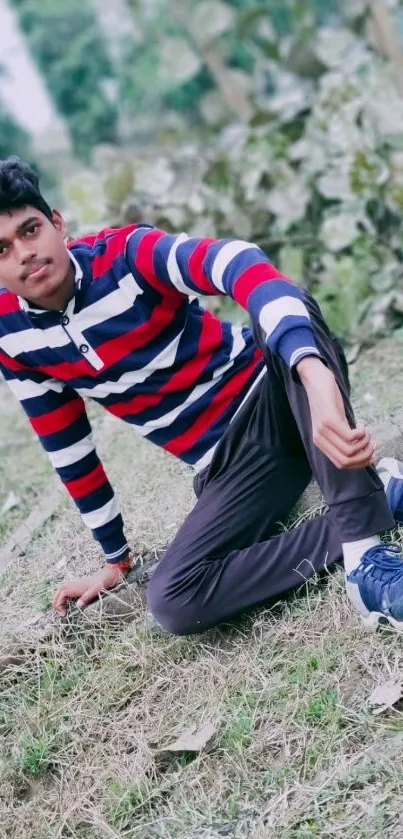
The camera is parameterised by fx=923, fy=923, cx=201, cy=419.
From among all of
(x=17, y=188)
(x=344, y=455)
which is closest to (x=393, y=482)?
(x=344, y=455)

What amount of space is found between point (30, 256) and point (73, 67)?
53.8 ft

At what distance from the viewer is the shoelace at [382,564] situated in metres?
1.58

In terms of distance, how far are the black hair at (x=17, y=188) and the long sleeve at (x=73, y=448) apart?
381 mm

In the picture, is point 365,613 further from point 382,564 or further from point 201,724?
point 201,724

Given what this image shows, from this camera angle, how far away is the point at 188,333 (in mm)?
1944

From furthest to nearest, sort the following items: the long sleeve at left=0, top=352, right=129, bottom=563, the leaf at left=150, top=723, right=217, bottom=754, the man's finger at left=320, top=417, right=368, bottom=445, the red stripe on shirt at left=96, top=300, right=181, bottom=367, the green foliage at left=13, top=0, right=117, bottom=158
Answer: the green foliage at left=13, top=0, right=117, bottom=158 → the long sleeve at left=0, top=352, right=129, bottom=563 → the red stripe on shirt at left=96, top=300, right=181, bottom=367 → the leaf at left=150, top=723, right=217, bottom=754 → the man's finger at left=320, top=417, right=368, bottom=445

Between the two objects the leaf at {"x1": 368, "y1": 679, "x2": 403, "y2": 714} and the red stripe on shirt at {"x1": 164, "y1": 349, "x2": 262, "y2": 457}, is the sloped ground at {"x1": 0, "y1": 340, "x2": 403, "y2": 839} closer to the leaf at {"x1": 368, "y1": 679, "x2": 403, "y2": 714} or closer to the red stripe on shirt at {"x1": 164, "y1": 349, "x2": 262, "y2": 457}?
the leaf at {"x1": 368, "y1": 679, "x2": 403, "y2": 714}

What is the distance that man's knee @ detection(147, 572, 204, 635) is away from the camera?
1831 mm

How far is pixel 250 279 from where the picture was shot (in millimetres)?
1569

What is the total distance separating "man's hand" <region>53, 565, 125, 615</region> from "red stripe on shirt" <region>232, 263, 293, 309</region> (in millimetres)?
789

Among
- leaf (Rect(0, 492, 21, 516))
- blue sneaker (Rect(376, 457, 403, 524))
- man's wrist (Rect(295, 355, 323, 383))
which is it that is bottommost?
leaf (Rect(0, 492, 21, 516))

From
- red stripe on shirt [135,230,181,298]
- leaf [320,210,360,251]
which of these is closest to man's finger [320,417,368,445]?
red stripe on shirt [135,230,181,298]

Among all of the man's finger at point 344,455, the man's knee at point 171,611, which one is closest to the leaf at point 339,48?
the man's knee at point 171,611

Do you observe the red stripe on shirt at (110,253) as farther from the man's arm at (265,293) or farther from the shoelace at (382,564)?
the shoelace at (382,564)
